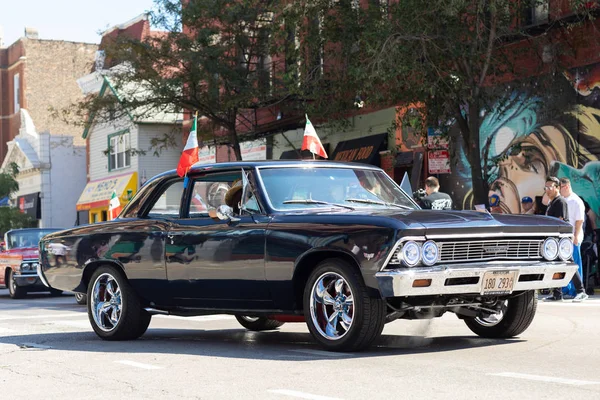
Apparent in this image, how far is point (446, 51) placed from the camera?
19.9 metres

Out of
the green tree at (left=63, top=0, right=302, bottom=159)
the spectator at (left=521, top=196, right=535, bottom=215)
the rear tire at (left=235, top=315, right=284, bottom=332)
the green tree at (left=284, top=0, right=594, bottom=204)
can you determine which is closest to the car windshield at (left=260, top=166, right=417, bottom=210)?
the rear tire at (left=235, top=315, right=284, bottom=332)

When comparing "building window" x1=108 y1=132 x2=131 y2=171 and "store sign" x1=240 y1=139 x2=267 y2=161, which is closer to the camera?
"store sign" x1=240 y1=139 x2=267 y2=161

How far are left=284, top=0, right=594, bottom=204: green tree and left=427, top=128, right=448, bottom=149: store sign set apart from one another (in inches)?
16.3

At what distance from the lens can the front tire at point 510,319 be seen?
369 inches

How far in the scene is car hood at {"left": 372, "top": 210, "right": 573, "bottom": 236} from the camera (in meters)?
8.10

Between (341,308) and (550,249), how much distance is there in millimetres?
1930

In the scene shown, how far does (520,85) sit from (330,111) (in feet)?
14.7

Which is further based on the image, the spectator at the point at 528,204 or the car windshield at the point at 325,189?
the spectator at the point at 528,204

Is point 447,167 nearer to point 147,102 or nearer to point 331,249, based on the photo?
point 147,102

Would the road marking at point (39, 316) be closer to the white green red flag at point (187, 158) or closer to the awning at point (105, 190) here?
the white green red flag at point (187, 158)

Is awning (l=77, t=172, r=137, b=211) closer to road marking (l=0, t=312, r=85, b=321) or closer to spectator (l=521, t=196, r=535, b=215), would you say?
spectator (l=521, t=196, r=535, b=215)

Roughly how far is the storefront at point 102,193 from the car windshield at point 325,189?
3292 centimetres

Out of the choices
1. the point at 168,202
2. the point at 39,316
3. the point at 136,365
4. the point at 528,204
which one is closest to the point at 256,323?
the point at 168,202

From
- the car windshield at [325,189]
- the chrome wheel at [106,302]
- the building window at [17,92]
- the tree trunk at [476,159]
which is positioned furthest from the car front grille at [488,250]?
the building window at [17,92]
